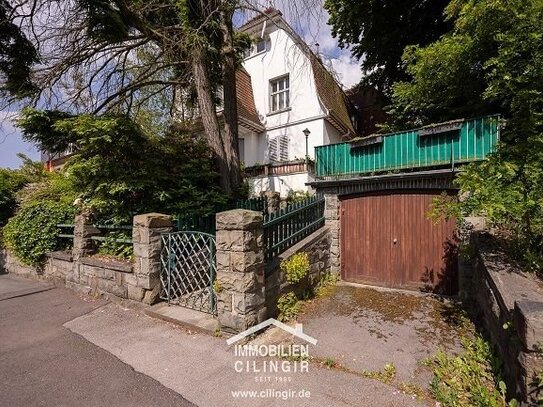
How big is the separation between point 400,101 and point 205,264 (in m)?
6.89

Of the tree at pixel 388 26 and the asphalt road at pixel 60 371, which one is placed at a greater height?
the tree at pixel 388 26

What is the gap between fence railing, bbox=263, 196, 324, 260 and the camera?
15.5 feet

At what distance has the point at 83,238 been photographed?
597 centimetres

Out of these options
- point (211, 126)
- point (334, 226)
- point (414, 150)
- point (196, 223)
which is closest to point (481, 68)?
point (414, 150)

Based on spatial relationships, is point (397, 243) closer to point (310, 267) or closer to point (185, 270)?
point (310, 267)

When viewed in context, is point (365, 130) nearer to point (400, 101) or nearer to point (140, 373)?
point (400, 101)

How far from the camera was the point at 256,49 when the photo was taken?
49.5ft

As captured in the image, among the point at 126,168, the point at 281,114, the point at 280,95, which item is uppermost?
the point at 280,95

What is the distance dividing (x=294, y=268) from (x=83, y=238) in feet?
14.5

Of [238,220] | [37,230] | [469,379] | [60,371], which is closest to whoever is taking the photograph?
[469,379]

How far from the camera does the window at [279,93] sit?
14367 mm

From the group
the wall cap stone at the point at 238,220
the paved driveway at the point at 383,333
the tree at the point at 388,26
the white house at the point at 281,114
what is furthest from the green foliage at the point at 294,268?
the tree at the point at 388,26

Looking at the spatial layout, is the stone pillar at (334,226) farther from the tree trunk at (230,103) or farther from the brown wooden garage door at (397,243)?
the tree trunk at (230,103)

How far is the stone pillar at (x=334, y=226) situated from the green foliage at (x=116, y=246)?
4.21m
